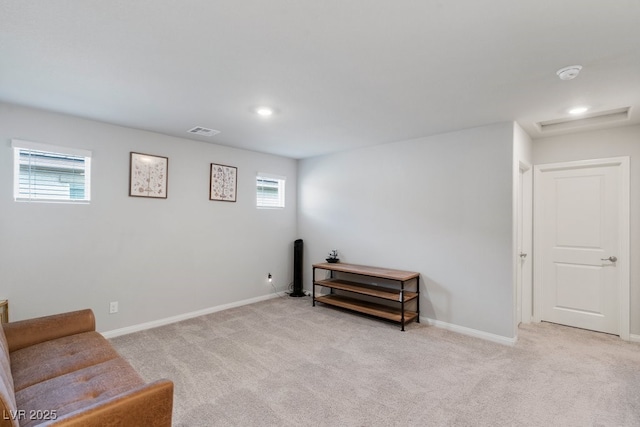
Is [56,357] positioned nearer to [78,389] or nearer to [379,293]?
[78,389]

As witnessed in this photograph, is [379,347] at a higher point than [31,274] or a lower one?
lower

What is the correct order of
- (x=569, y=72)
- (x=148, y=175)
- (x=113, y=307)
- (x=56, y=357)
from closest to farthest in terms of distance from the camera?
(x=56, y=357)
(x=569, y=72)
(x=113, y=307)
(x=148, y=175)

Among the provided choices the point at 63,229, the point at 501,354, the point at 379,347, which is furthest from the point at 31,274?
the point at 501,354

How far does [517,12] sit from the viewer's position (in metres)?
1.54

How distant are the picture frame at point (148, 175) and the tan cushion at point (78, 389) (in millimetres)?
2329

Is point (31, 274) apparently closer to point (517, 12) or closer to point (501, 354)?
point (517, 12)

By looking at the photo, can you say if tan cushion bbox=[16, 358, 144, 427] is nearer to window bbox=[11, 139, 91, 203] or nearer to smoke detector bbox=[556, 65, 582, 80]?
window bbox=[11, 139, 91, 203]

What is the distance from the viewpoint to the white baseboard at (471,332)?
326 cm

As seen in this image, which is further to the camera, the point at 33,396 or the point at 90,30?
the point at 90,30

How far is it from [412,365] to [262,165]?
3.57 meters

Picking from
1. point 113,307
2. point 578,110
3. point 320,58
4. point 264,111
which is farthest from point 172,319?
point 578,110

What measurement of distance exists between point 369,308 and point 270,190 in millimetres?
2504

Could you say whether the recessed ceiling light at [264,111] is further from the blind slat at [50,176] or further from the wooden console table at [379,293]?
the wooden console table at [379,293]

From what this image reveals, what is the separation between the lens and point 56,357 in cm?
193
